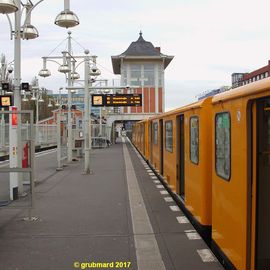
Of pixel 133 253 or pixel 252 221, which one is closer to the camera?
pixel 252 221

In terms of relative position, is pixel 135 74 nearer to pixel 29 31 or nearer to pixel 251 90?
pixel 29 31

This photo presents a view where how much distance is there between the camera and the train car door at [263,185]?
180 inches

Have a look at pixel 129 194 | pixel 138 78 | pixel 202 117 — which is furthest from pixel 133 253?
pixel 138 78

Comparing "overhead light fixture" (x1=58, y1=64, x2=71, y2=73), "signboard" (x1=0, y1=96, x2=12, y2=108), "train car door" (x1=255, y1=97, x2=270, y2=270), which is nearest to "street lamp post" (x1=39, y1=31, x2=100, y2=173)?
"overhead light fixture" (x1=58, y1=64, x2=71, y2=73)

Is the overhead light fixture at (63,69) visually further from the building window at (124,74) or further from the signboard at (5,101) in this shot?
the building window at (124,74)

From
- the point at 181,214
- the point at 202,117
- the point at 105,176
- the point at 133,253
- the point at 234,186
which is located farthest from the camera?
the point at 105,176

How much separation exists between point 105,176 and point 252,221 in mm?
12482

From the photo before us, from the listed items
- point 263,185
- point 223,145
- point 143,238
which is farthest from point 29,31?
point 263,185

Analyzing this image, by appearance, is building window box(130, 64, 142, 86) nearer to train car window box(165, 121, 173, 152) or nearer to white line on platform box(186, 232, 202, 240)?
train car window box(165, 121, 173, 152)

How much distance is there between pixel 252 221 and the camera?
14.9 ft

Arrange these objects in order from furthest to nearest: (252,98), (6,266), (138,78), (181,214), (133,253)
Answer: (138,78)
(181,214)
(133,253)
(6,266)
(252,98)

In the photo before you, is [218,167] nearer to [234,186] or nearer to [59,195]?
[234,186]

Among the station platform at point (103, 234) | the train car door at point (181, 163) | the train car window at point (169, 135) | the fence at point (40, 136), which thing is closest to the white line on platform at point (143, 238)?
the station platform at point (103, 234)

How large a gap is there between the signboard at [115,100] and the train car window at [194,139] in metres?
14.1
